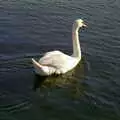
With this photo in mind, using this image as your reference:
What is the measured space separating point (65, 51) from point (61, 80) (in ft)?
6.94

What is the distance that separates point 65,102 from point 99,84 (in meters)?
1.35

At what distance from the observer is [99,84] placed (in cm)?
1121

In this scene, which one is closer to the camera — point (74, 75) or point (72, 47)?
point (74, 75)

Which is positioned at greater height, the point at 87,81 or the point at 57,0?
the point at 57,0

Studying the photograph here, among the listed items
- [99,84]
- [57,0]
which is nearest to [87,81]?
[99,84]

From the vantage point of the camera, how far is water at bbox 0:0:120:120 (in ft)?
32.5

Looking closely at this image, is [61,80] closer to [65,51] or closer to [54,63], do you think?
[54,63]

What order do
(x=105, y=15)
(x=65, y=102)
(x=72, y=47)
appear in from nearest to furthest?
(x=65, y=102)
(x=72, y=47)
(x=105, y=15)

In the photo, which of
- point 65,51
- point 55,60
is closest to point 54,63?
point 55,60

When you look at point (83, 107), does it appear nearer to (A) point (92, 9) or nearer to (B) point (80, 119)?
(B) point (80, 119)

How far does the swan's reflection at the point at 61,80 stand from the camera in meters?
11.4

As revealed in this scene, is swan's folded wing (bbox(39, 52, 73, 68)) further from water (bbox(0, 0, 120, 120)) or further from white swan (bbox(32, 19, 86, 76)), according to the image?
water (bbox(0, 0, 120, 120))

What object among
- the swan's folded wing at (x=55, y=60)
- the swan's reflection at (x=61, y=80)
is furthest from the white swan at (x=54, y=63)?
the swan's reflection at (x=61, y=80)

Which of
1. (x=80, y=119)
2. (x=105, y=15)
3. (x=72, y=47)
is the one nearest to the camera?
(x=80, y=119)
